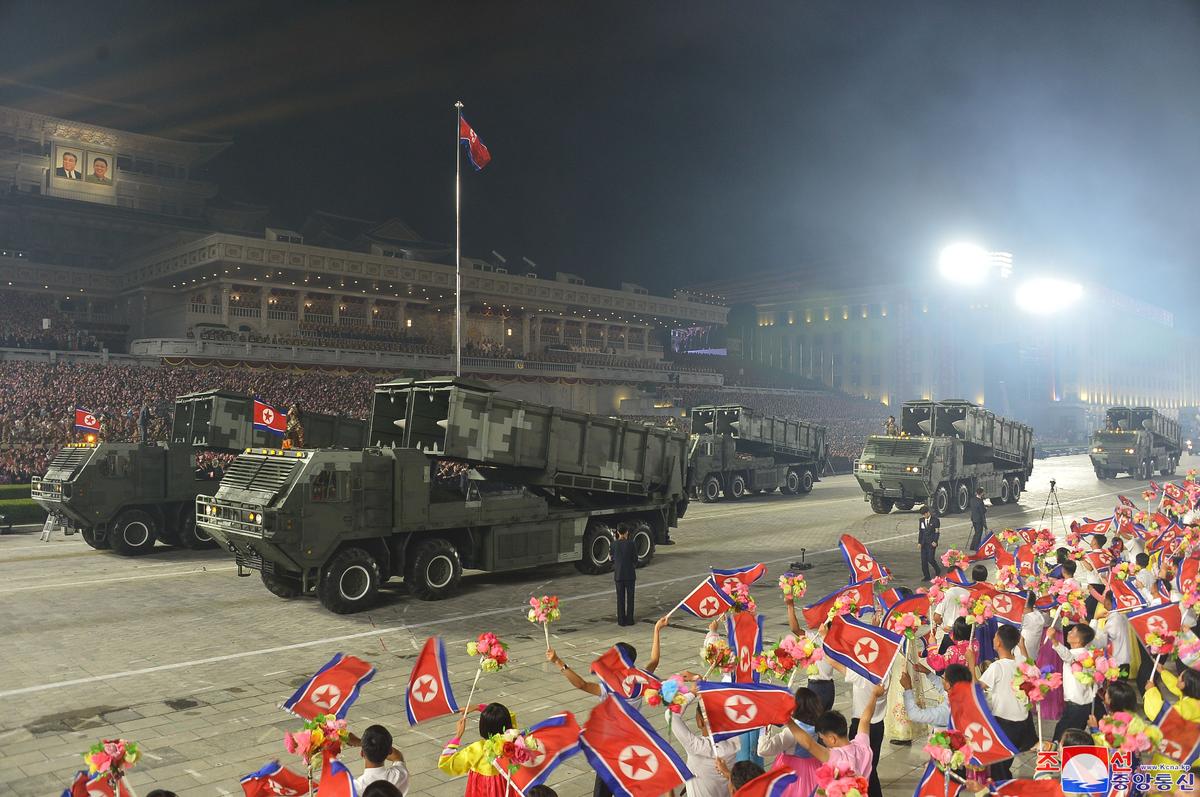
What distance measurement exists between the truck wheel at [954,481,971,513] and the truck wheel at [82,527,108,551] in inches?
1031

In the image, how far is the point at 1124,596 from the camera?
379 inches

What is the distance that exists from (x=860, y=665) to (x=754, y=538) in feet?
57.4

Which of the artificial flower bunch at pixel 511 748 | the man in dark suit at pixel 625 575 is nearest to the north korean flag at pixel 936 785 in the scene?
the artificial flower bunch at pixel 511 748

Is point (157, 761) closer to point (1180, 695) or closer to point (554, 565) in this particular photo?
point (1180, 695)

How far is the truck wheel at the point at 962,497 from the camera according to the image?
30.1 m

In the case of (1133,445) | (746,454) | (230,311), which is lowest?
(746,454)

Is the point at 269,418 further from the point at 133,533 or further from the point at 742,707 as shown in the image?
the point at 742,707

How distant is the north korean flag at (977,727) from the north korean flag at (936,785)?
21cm

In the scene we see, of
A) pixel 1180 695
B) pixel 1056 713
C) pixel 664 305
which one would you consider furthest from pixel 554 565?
pixel 664 305

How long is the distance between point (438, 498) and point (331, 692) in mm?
10236

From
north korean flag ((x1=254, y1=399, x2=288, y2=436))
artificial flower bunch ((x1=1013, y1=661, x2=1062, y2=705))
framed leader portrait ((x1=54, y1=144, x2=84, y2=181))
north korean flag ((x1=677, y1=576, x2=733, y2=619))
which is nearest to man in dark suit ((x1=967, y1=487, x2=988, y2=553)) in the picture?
north korean flag ((x1=677, y1=576, x2=733, y2=619))

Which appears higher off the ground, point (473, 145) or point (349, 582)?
point (473, 145)

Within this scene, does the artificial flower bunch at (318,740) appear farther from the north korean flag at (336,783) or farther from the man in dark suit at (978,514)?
the man in dark suit at (978,514)

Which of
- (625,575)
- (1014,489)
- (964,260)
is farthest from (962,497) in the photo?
(964,260)
